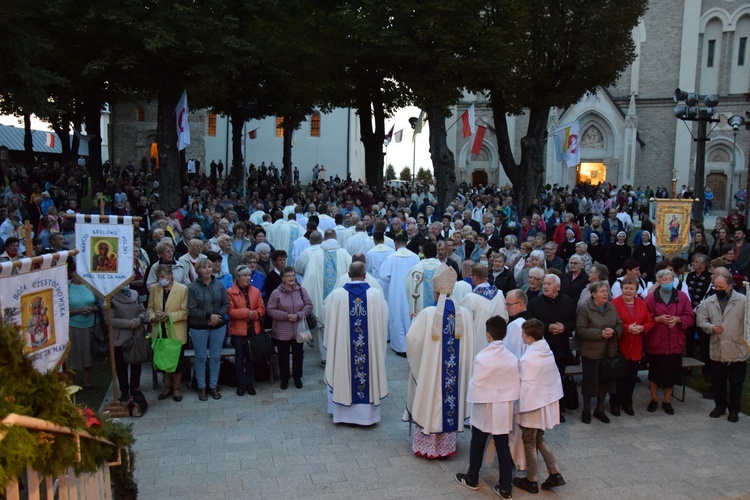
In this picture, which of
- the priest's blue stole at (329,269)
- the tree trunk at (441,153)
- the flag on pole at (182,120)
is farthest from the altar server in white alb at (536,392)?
the tree trunk at (441,153)

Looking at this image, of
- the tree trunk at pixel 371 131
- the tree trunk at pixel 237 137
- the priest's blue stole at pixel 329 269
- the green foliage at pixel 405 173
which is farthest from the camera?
the green foliage at pixel 405 173

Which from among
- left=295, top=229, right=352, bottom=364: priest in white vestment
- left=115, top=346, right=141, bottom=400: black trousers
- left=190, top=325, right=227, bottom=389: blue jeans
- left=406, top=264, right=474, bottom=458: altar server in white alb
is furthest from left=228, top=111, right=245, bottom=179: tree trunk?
left=406, top=264, right=474, bottom=458: altar server in white alb

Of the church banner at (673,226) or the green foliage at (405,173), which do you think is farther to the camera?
the green foliage at (405,173)

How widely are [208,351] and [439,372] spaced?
3368mm

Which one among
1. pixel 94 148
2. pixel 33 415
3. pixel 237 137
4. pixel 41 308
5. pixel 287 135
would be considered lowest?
pixel 33 415

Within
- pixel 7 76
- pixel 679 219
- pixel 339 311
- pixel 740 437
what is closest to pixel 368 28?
pixel 7 76

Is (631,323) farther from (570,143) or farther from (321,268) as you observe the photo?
(570,143)

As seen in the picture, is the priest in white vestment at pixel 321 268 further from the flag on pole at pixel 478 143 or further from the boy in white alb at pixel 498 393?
the flag on pole at pixel 478 143

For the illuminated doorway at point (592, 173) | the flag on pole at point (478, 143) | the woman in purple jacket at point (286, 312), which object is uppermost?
the flag on pole at point (478, 143)

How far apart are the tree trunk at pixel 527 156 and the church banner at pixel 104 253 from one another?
751 inches

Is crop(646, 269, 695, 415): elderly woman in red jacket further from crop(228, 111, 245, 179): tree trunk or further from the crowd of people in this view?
crop(228, 111, 245, 179): tree trunk

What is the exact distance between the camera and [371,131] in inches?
1206

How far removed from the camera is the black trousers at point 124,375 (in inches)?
336

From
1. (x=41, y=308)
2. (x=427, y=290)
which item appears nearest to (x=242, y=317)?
(x=427, y=290)
